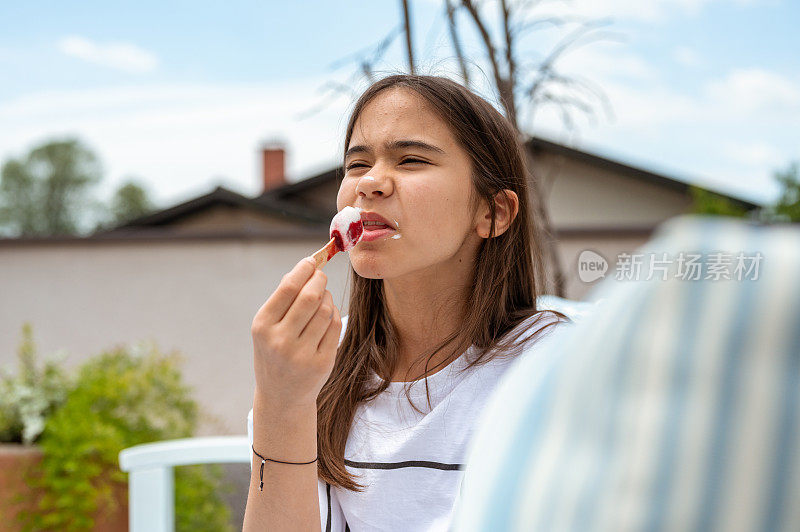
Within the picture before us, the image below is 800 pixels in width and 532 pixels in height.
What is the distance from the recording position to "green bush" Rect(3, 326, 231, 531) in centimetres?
297

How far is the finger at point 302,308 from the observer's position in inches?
43.0

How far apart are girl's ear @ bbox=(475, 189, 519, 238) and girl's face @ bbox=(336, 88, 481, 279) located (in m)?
0.02

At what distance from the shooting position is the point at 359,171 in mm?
1410

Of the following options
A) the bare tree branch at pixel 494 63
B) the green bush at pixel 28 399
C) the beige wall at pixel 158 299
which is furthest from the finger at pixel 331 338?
the beige wall at pixel 158 299

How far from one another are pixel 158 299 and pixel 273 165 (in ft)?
33.0

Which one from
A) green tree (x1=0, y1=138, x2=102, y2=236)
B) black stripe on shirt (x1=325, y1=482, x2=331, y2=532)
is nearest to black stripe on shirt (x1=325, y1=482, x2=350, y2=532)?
black stripe on shirt (x1=325, y1=482, x2=331, y2=532)

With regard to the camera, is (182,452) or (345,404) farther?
(182,452)

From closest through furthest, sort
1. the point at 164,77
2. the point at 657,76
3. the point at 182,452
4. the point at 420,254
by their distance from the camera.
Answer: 1. the point at 420,254
2. the point at 182,452
3. the point at 657,76
4. the point at 164,77

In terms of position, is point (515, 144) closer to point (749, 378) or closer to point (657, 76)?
point (749, 378)

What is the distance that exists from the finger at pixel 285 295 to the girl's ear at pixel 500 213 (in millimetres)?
449

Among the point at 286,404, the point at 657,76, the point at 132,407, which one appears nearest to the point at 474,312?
the point at 286,404

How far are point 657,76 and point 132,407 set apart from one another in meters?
6.71

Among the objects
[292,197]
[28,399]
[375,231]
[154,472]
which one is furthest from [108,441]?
[292,197]

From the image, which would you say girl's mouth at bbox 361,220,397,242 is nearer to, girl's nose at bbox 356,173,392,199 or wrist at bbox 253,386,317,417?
girl's nose at bbox 356,173,392,199
